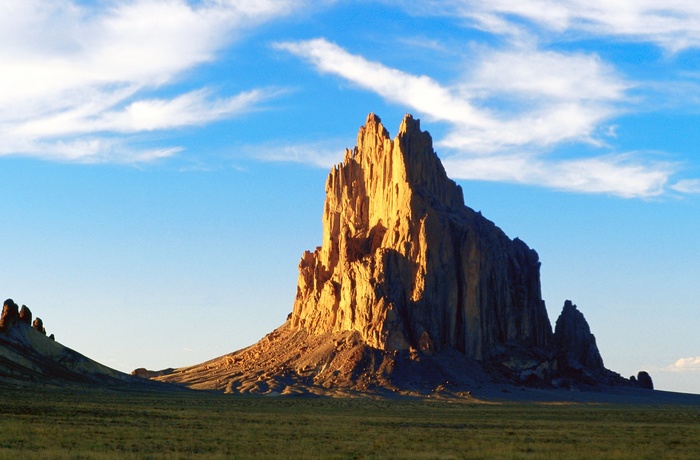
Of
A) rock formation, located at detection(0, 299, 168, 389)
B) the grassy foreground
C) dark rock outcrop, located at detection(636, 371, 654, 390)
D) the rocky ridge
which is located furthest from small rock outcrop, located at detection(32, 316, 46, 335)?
dark rock outcrop, located at detection(636, 371, 654, 390)

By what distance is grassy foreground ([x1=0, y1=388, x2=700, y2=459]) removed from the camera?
140ft

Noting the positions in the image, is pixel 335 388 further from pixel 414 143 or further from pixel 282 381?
pixel 414 143

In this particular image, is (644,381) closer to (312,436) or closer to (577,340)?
(577,340)

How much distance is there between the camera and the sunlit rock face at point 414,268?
149 m

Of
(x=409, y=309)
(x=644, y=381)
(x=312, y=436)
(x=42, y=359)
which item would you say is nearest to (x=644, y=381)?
(x=644, y=381)

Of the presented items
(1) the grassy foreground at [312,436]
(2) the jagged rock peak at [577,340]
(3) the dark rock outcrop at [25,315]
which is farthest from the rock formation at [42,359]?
(2) the jagged rock peak at [577,340]

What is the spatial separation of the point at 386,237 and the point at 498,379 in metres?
30.7

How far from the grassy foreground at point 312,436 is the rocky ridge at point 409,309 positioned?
210 ft

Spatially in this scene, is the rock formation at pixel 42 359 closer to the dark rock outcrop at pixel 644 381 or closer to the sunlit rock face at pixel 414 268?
the sunlit rock face at pixel 414 268

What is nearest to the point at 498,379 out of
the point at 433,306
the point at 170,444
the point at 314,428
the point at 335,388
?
the point at 433,306

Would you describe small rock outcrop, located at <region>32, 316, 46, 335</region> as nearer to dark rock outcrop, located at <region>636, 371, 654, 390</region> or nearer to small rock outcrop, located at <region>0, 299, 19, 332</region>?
small rock outcrop, located at <region>0, 299, 19, 332</region>

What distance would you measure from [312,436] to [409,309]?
319ft

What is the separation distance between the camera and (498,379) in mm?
143250

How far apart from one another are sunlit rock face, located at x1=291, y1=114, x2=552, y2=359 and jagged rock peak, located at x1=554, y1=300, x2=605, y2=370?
5.44m
